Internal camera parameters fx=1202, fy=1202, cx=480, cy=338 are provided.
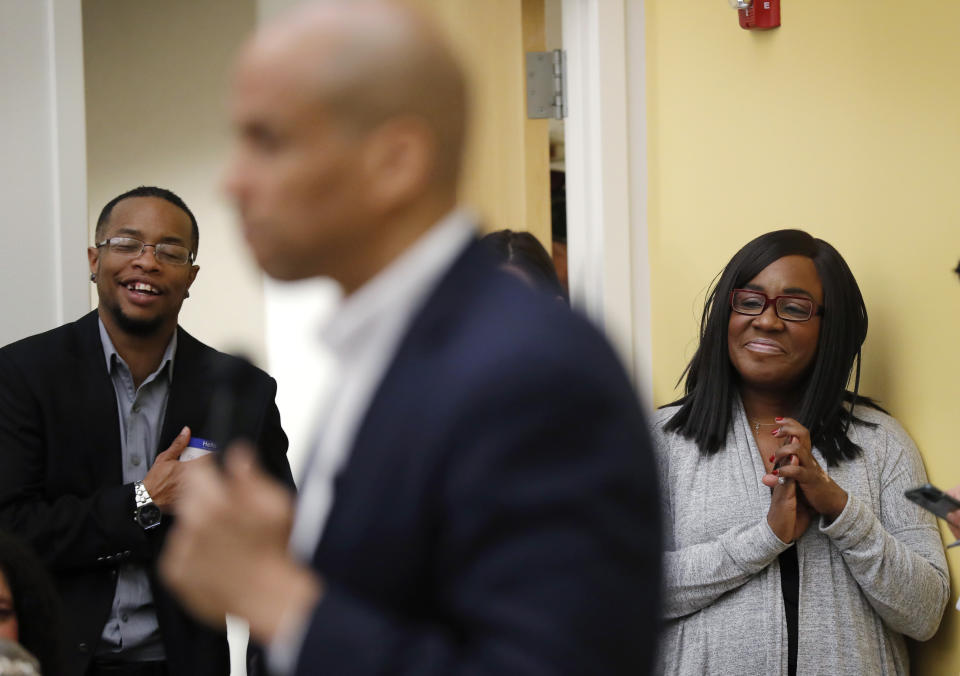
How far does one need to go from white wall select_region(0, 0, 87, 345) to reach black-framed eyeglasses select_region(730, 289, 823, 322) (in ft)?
6.45

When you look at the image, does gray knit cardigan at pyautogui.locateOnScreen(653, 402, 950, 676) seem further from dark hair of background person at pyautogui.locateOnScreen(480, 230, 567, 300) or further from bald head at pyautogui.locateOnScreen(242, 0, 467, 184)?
bald head at pyautogui.locateOnScreen(242, 0, 467, 184)

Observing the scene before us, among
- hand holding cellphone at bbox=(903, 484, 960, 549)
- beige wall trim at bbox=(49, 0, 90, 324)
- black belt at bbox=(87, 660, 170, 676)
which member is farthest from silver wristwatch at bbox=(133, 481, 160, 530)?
hand holding cellphone at bbox=(903, 484, 960, 549)

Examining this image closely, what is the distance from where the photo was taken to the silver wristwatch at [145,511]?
265 cm

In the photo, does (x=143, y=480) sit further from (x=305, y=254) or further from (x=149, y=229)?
(x=305, y=254)

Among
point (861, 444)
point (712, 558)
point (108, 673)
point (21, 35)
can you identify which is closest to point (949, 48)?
point (861, 444)

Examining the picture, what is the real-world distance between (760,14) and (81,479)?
6.78ft

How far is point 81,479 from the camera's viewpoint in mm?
2748

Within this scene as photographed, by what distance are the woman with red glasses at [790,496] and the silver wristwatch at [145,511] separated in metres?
1.13

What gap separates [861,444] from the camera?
272cm

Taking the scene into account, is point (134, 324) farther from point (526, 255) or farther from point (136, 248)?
point (526, 255)

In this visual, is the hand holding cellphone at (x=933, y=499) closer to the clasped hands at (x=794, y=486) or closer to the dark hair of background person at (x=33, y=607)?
the clasped hands at (x=794, y=486)

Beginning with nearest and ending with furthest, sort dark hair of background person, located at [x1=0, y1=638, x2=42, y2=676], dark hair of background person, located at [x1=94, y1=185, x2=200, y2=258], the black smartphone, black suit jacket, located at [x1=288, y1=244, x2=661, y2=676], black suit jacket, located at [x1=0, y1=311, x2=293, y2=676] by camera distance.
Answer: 1. black suit jacket, located at [x1=288, y1=244, x2=661, y2=676]
2. dark hair of background person, located at [x1=0, y1=638, x2=42, y2=676]
3. the black smartphone
4. black suit jacket, located at [x1=0, y1=311, x2=293, y2=676]
5. dark hair of background person, located at [x1=94, y1=185, x2=200, y2=258]

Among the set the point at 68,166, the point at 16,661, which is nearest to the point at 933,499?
the point at 16,661

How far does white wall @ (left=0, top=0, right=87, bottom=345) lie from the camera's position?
3.53m
